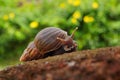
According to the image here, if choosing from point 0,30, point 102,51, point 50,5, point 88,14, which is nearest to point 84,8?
point 88,14

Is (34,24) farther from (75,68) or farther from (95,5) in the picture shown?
(75,68)

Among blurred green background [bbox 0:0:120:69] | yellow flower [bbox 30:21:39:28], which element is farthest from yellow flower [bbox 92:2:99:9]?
yellow flower [bbox 30:21:39:28]

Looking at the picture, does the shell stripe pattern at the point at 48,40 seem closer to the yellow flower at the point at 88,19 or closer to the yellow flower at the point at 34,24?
the yellow flower at the point at 88,19

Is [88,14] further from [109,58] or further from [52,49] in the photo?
[109,58]

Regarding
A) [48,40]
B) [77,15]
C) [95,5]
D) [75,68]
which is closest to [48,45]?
[48,40]

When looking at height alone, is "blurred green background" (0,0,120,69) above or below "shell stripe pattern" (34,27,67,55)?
below

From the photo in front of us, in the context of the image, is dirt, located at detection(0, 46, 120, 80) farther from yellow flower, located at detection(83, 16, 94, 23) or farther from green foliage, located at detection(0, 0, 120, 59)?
yellow flower, located at detection(83, 16, 94, 23)

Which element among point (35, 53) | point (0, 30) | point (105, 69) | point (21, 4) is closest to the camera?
point (105, 69)

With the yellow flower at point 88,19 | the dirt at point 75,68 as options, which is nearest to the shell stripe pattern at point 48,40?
the dirt at point 75,68
